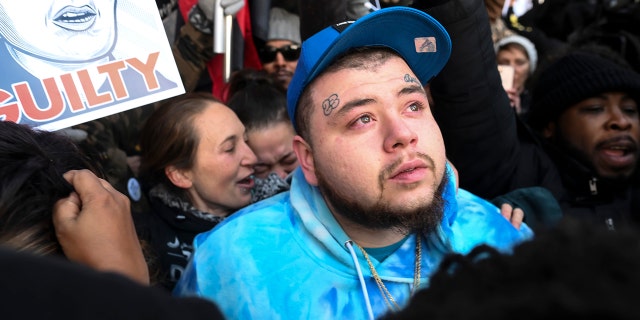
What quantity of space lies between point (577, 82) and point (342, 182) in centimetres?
166

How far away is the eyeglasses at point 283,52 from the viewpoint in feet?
11.3

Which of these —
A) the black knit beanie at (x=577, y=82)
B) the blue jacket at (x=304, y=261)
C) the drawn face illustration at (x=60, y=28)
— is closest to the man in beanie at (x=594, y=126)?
the black knit beanie at (x=577, y=82)

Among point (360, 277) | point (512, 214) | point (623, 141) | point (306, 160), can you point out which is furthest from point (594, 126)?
point (360, 277)

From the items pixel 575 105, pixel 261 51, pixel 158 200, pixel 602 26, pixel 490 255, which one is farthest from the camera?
pixel 602 26

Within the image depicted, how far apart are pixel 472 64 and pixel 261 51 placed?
1.50 m

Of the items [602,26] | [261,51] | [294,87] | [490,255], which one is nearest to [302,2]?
[294,87]

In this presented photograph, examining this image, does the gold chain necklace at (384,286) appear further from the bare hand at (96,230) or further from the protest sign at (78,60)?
the protest sign at (78,60)

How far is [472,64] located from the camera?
223cm

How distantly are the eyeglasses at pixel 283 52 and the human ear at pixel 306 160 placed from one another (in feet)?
5.19

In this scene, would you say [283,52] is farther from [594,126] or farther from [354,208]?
[354,208]

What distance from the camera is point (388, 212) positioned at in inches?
66.1

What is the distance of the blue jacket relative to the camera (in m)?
1.68

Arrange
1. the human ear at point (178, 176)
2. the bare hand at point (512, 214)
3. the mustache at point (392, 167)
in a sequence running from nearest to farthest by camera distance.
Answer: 1. the mustache at point (392, 167)
2. the bare hand at point (512, 214)
3. the human ear at point (178, 176)

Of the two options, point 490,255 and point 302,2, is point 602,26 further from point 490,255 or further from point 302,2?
point 490,255
